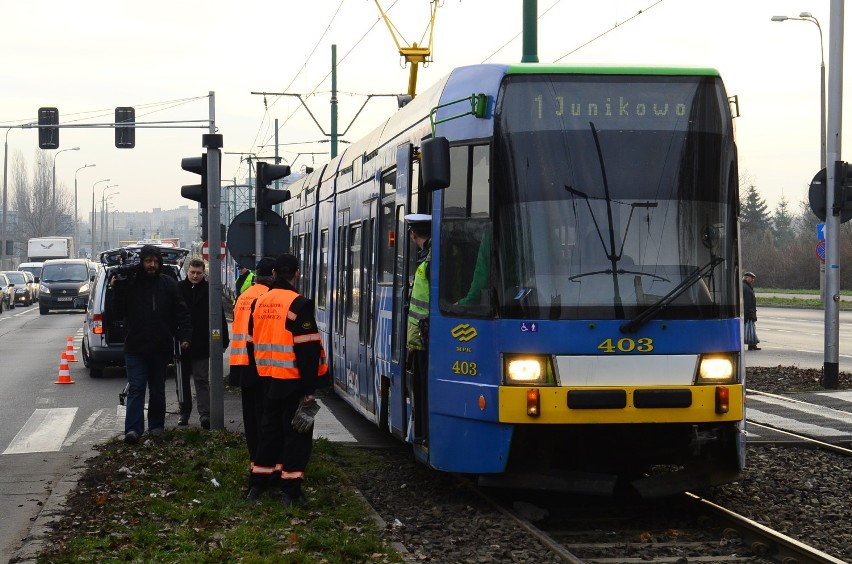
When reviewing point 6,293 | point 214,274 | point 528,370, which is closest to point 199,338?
point 214,274

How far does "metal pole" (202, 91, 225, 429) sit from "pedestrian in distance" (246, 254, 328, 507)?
3639mm

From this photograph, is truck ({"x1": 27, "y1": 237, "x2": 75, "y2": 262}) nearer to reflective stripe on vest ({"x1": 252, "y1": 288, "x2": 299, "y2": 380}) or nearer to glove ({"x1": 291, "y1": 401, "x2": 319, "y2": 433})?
reflective stripe on vest ({"x1": 252, "y1": 288, "x2": 299, "y2": 380})

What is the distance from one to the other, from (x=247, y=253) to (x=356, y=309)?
2.36m

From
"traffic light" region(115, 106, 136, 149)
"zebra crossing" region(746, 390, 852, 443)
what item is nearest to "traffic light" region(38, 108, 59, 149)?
"traffic light" region(115, 106, 136, 149)

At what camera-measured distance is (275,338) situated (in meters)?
8.95

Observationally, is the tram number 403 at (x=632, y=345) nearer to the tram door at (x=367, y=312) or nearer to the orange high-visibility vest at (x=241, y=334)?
the orange high-visibility vest at (x=241, y=334)

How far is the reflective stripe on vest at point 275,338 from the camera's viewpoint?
891 cm

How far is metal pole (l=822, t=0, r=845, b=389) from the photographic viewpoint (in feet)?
56.9

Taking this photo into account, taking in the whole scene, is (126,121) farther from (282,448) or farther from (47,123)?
(282,448)

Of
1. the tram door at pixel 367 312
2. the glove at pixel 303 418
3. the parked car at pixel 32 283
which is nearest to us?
the glove at pixel 303 418

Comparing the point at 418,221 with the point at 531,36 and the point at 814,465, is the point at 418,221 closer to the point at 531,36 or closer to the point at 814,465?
the point at 814,465

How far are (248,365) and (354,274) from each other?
14.5 ft

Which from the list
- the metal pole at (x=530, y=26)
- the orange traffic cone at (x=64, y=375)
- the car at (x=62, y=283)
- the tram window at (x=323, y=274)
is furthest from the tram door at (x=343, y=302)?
the car at (x=62, y=283)

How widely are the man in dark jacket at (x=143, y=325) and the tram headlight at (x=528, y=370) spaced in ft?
16.1
